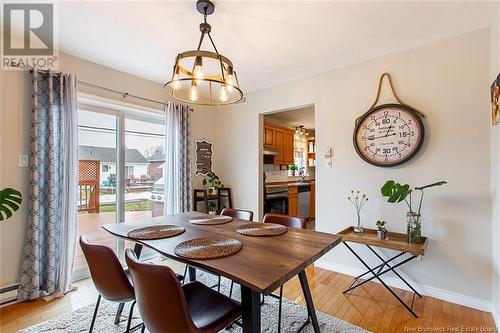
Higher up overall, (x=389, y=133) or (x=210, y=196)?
(x=389, y=133)

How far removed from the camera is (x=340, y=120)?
2.85m

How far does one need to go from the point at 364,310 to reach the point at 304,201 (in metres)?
3.50

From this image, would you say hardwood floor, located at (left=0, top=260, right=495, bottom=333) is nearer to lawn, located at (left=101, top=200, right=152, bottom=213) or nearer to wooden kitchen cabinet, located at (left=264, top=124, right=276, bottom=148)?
lawn, located at (left=101, top=200, right=152, bottom=213)

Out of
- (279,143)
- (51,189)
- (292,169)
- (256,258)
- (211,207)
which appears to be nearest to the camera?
(256,258)

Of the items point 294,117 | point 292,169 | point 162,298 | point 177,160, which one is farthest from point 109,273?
point 292,169

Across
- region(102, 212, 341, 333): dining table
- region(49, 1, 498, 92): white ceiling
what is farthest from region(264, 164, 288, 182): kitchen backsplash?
region(102, 212, 341, 333): dining table

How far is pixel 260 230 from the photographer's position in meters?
1.82

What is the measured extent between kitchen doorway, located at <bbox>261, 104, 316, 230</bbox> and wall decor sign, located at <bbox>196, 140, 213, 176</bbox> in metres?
0.95

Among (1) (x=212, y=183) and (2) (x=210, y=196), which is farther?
(1) (x=212, y=183)

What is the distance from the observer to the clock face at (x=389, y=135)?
234 cm

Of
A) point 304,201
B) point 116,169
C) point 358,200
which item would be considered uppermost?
point 116,169

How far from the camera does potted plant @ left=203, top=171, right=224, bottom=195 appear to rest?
3.88 m

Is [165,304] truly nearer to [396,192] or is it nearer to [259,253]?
[259,253]

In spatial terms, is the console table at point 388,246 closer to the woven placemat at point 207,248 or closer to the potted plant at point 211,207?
the woven placemat at point 207,248
